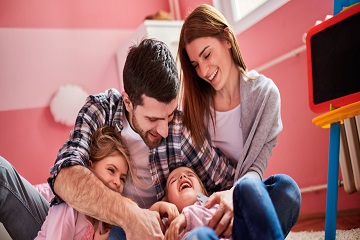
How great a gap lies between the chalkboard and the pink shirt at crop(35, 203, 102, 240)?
904 mm

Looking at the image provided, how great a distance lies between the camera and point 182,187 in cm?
142

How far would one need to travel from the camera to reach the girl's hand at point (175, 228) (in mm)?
1118

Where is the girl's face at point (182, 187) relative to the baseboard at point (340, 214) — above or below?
above

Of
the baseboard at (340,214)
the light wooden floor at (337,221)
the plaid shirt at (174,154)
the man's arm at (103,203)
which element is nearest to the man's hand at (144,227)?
the man's arm at (103,203)

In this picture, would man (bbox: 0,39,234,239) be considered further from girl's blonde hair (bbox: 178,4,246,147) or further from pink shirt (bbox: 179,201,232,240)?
pink shirt (bbox: 179,201,232,240)

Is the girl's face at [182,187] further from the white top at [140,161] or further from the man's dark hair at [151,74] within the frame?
the man's dark hair at [151,74]

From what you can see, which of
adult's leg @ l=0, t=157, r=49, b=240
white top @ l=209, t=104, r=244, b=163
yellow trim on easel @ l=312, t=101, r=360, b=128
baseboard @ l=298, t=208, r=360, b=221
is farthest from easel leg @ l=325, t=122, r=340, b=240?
adult's leg @ l=0, t=157, r=49, b=240

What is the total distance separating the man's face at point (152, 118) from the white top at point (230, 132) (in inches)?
7.8

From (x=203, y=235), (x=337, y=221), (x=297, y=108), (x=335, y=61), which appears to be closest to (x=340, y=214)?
(x=337, y=221)

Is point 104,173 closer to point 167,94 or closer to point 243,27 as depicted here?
point 167,94

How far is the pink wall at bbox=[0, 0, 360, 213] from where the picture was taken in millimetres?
2223

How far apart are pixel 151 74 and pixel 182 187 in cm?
40

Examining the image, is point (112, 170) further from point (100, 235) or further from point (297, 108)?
point (297, 108)

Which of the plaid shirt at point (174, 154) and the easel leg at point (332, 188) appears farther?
the plaid shirt at point (174, 154)
